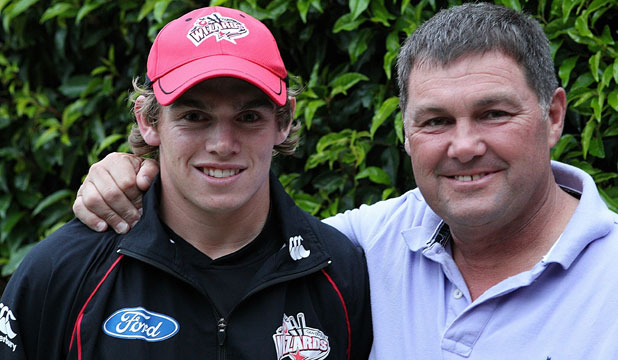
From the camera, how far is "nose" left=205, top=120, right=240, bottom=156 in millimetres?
2240

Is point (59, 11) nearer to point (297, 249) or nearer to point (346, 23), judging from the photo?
point (346, 23)

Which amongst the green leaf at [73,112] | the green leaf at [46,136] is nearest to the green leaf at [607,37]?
the green leaf at [73,112]

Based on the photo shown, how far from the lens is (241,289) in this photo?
228 cm

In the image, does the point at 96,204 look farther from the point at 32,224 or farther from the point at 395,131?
the point at 32,224

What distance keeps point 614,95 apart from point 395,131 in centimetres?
85

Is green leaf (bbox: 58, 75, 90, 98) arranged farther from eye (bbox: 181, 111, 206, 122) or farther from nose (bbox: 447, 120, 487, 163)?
nose (bbox: 447, 120, 487, 163)

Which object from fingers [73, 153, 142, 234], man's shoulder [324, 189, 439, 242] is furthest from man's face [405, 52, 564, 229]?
fingers [73, 153, 142, 234]

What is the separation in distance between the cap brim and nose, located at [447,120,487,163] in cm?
57

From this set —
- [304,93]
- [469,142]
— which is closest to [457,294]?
[469,142]

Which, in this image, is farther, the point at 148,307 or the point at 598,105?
the point at 598,105

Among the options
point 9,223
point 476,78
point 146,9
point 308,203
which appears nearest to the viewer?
point 476,78

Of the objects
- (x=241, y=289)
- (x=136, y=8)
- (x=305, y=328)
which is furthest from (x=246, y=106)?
(x=136, y=8)

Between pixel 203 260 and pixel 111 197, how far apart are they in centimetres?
38

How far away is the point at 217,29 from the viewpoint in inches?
93.1
